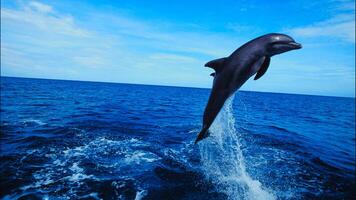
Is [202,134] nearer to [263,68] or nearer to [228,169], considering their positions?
[263,68]

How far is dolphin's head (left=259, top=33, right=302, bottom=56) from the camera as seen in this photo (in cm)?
566

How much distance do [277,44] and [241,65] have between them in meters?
0.85

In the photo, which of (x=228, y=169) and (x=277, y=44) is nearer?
(x=277, y=44)

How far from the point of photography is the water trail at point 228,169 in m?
10.4

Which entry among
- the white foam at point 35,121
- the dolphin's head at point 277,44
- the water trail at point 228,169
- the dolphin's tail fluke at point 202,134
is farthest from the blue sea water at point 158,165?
the dolphin's head at point 277,44

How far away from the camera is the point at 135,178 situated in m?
11.1

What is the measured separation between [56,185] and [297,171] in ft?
36.5

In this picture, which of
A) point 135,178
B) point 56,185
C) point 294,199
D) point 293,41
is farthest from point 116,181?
point 293,41

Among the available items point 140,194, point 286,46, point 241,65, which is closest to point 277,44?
point 286,46

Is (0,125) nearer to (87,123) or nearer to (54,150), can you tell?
(87,123)

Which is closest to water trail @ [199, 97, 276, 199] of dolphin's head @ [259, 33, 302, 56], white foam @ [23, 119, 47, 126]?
dolphin's head @ [259, 33, 302, 56]

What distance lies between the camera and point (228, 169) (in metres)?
12.8

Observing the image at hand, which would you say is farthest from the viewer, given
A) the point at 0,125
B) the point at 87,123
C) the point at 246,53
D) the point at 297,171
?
the point at 87,123

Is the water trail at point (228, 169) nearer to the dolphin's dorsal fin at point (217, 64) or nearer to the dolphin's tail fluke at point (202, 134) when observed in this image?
the dolphin's tail fluke at point (202, 134)
